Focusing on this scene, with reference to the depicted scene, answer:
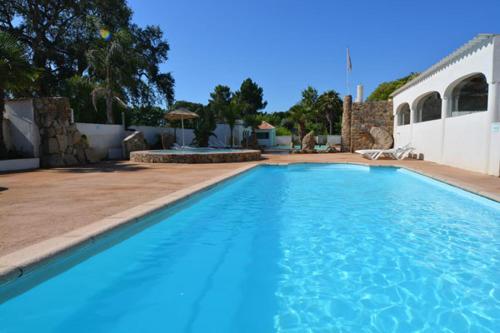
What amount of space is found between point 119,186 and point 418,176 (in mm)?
9095

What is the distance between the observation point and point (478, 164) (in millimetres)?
9898

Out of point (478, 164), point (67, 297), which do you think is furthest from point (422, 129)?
point (67, 297)

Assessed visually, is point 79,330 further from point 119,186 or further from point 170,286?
point 119,186

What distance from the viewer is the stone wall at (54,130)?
1238 cm

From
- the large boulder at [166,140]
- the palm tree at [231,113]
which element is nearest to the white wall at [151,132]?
the large boulder at [166,140]

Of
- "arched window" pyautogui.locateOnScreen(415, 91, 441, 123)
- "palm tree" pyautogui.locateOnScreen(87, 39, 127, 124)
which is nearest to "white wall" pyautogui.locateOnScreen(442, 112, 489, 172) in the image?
"arched window" pyautogui.locateOnScreen(415, 91, 441, 123)

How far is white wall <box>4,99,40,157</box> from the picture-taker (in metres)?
12.2

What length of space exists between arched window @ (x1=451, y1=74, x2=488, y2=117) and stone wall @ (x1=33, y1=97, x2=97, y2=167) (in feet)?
52.8

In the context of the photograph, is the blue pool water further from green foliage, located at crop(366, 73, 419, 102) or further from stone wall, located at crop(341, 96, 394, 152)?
green foliage, located at crop(366, 73, 419, 102)

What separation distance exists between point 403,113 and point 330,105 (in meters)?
19.0

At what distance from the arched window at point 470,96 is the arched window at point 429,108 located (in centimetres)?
221

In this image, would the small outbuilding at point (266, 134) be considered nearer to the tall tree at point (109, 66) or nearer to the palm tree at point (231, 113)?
the palm tree at point (231, 113)

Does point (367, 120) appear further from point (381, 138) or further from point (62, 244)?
point (62, 244)

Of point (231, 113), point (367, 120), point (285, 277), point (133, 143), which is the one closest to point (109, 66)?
point (133, 143)
